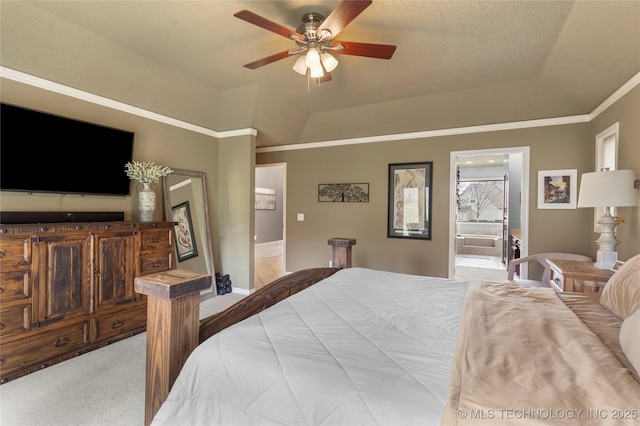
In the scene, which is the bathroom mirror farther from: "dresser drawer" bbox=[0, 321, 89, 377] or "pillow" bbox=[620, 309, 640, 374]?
"pillow" bbox=[620, 309, 640, 374]

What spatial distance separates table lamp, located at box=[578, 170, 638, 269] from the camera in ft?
7.94

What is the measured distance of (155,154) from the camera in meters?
3.63

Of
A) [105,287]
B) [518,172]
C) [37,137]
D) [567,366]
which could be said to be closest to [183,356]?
[567,366]

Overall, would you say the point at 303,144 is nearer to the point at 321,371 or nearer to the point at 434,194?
the point at 434,194

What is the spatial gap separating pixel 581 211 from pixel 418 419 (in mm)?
4325

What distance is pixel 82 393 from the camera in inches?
77.6

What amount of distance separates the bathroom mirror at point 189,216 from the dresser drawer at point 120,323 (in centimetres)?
101

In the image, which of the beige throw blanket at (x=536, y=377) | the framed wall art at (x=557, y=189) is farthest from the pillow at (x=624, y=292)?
the framed wall art at (x=557, y=189)

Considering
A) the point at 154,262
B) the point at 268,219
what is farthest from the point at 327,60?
the point at 268,219

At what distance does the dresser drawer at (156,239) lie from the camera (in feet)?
9.54

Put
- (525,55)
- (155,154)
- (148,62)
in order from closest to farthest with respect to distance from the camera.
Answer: (525,55) → (148,62) → (155,154)

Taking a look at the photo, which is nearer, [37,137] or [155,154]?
[37,137]

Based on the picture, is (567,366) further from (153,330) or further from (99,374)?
(99,374)

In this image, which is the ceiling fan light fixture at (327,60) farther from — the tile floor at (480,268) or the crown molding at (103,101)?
the tile floor at (480,268)
